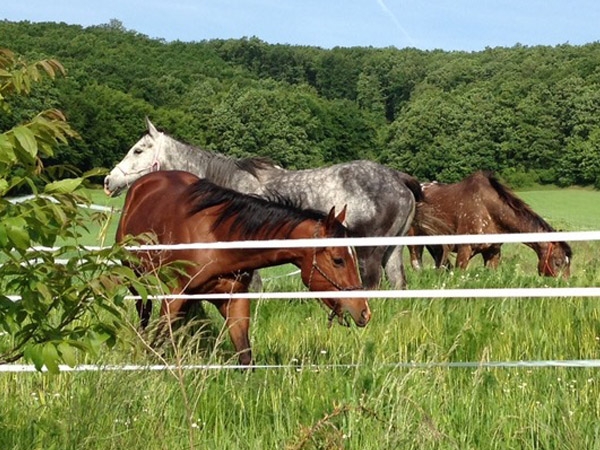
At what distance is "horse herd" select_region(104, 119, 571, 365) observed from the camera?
5.43 meters

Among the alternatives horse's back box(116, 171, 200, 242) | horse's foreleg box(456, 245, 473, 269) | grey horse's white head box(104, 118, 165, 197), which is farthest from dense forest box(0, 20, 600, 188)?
horse's back box(116, 171, 200, 242)

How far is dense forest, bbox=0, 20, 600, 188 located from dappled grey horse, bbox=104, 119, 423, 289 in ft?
120

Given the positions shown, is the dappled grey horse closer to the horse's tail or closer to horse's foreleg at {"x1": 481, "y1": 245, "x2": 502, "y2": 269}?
the horse's tail

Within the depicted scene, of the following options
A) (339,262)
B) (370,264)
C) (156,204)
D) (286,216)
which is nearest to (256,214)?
(286,216)

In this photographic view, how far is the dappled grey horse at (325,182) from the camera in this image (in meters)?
9.62

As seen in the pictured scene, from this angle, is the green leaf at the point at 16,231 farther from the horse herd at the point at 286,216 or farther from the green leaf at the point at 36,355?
the horse herd at the point at 286,216

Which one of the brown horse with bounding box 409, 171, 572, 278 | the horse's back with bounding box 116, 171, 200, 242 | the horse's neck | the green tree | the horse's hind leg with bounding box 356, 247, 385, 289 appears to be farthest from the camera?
the brown horse with bounding box 409, 171, 572, 278

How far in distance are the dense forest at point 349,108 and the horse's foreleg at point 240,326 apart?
136 feet

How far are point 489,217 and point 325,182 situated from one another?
12.8ft

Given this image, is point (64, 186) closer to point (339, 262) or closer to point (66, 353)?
point (66, 353)

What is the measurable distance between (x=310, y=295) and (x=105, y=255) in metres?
2.47

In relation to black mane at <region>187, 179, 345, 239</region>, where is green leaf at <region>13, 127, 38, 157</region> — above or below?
above

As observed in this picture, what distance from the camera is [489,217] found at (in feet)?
42.3

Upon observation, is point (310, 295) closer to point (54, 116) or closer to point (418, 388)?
point (418, 388)
